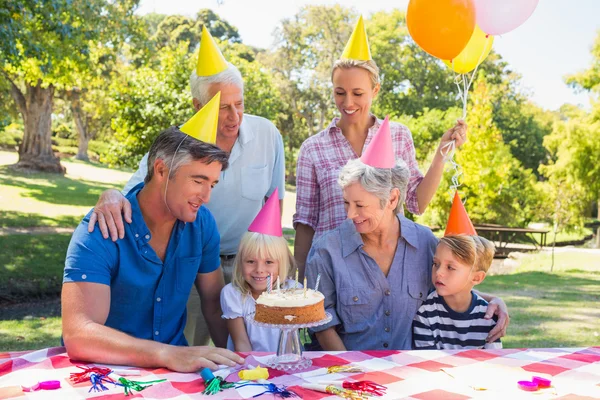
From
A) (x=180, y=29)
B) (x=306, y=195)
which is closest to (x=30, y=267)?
(x=306, y=195)

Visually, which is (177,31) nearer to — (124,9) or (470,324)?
(124,9)

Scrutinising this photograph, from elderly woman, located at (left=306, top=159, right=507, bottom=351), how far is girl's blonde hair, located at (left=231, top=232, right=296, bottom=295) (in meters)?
0.19

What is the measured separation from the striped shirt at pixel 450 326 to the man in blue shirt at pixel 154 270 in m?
1.01

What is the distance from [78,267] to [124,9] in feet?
38.0

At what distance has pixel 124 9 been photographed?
41.7 feet

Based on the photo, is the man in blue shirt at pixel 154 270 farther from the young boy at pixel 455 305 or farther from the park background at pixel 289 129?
the park background at pixel 289 129

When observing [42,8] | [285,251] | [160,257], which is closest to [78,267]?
[160,257]

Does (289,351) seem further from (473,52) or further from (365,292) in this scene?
(473,52)

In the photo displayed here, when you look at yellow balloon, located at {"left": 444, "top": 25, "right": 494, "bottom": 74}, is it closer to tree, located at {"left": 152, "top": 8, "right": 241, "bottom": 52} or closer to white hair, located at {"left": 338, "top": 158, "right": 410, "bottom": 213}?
white hair, located at {"left": 338, "top": 158, "right": 410, "bottom": 213}

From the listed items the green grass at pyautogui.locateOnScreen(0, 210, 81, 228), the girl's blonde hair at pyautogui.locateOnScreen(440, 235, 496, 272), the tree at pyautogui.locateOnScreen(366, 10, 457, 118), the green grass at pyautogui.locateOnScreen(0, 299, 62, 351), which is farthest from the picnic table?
the tree at pyautogui.locateOnScreen(366, 10, 457, 118)

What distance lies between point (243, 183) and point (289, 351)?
4.86ft

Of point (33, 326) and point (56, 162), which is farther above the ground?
point (56, 162)

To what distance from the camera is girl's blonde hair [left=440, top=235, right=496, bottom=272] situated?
286 centimetres

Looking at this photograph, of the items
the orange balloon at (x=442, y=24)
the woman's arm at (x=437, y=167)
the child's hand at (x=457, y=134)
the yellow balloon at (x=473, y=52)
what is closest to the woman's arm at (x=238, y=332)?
the woman's arm at (x=437, y=167)
